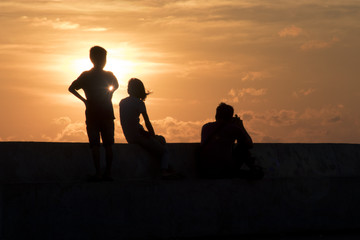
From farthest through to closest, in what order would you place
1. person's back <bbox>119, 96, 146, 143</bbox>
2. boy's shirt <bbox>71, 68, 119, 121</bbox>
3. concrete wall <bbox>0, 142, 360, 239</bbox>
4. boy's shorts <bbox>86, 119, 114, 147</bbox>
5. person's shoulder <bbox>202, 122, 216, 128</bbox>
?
person's back <bbox>119, 96, 146, 143</bbox>
person's shoulder <bbox>202, 122, 216, 128</bbox>
boy's shorts <bbox>86, 119, 114, 147</bbox>
boy's shirt <bbox>71, 68, 119, 121</bbox>
concrete wall <bbox>0, 142, 360, 239</bbox>

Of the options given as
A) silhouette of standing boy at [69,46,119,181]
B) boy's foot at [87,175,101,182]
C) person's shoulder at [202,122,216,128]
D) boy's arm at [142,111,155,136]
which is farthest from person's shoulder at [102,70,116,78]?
person's shoulder at [202,122,216,128]

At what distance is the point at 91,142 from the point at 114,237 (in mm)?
1619

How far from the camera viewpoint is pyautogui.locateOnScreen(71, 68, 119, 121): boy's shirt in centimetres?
1036

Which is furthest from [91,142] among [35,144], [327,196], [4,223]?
[327,196]

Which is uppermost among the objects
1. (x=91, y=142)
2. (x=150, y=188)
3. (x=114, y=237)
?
(x=91, y=142)

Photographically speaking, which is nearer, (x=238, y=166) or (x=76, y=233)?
(x=76, y=233)

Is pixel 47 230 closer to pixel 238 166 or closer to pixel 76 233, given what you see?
pixel 76 233

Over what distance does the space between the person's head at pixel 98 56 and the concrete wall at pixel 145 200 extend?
5.46ft

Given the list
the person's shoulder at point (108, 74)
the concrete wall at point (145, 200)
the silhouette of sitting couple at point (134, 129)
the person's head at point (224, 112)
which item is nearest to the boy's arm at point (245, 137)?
the silhouette of sitting couple at point (134, 129)

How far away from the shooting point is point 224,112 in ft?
36.6

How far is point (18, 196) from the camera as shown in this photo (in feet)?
29.6

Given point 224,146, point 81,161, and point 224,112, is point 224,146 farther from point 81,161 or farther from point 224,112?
point 81,161

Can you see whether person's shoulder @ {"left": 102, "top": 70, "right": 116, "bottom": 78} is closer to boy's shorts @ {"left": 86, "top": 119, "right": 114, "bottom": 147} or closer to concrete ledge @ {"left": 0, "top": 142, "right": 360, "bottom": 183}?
boy's shorts @ {"left": 86, "top": 119, "right": 114, "bottom": 147}

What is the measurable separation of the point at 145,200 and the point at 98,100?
64.6 inches
